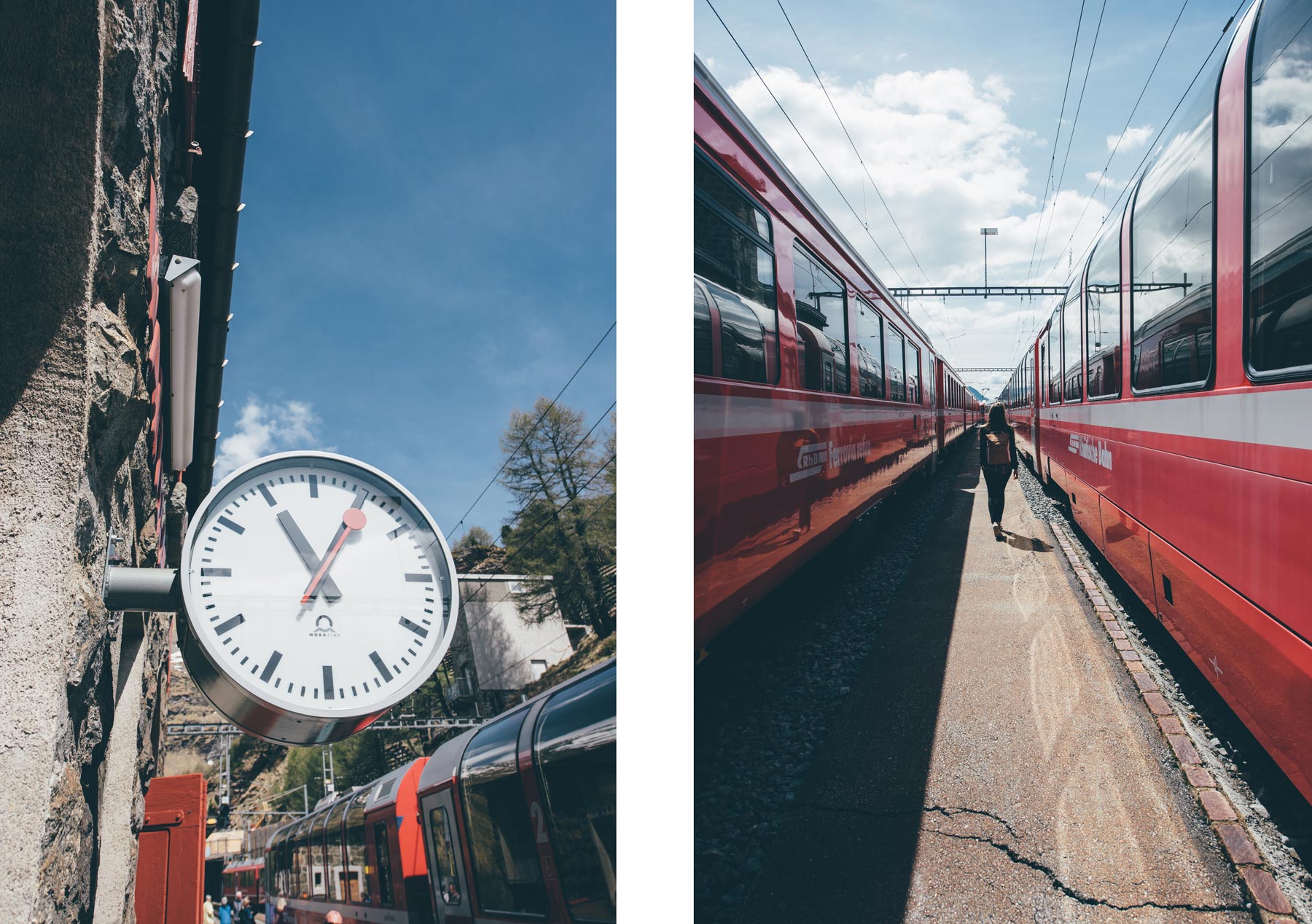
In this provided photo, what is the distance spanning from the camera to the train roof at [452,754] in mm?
2617

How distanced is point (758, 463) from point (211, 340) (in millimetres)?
2900

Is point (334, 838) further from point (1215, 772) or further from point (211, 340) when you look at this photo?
point (1215, 772)

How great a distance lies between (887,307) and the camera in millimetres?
7844

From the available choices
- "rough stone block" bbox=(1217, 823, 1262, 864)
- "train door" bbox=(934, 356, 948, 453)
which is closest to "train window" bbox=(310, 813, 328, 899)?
"rough stone block" bbox=(1217, 823, 1262, 864)

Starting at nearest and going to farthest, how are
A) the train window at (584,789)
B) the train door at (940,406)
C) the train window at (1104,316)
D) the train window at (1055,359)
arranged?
the train window at (584,789) → the train window at (1104,316) → the train window at (1055,359) → the train door at (940,406)

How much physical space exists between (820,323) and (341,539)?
12.0 ft

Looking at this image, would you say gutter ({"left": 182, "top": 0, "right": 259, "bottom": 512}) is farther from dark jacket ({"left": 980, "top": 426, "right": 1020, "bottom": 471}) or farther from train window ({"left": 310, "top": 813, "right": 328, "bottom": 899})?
dark jacket ({"left": 980, "top": 426, "right": 1020, "bottom": 471})

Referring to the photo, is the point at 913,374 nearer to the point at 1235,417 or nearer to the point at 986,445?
the point at 986,445

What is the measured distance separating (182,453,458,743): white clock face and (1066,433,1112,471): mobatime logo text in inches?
202

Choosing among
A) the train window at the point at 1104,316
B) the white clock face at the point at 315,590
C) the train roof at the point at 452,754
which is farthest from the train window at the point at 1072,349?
the white clock face at the point at 315,590

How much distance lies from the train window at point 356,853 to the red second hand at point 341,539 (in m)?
Result: 3.77

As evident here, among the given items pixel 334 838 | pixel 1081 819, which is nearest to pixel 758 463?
pixel 1081 819

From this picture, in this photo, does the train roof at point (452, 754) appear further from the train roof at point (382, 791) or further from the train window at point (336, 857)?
the train window at point (336, 857)

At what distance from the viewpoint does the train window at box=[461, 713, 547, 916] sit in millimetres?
2428
